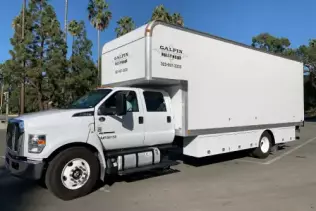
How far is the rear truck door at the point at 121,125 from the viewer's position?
22.8ft

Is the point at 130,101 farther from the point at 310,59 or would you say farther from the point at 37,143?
the point at 310,59

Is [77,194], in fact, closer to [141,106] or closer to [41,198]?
[41,198]

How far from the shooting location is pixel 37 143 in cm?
603

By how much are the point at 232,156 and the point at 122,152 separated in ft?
17.6

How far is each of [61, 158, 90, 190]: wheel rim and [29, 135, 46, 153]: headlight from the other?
61 centimetres

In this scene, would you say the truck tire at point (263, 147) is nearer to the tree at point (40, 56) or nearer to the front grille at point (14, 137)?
the front grille at point (14, 137)

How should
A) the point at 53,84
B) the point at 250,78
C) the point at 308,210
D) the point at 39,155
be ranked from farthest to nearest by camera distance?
1. the point at 53,84
2. the point at 250,78
3. the point at 39,155
4. the point at 308,210

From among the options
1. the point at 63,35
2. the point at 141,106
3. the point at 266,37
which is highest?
the point at 266,37

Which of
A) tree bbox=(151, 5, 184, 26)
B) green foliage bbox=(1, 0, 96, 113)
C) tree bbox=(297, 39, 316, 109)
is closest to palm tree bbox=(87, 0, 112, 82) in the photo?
tree bbox=(151, 5, 184, 26)

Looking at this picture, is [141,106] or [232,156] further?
[232,156]

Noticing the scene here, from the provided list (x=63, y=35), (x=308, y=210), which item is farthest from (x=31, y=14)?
(x=308, y=210)

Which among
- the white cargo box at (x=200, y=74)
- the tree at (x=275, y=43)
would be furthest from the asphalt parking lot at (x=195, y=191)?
the tree at (x=275, y=43)

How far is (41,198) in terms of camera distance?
20.8ft

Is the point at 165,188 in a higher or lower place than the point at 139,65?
lower
